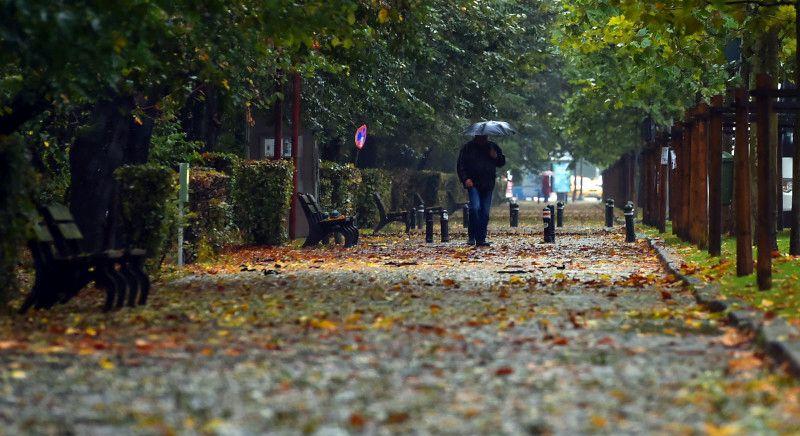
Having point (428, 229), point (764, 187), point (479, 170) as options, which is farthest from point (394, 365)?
point (428, 229)

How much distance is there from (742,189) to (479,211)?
415 inches

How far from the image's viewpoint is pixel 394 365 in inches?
360

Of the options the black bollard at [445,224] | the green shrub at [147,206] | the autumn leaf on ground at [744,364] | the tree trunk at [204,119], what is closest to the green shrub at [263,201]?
the tree trunk at [204,119]

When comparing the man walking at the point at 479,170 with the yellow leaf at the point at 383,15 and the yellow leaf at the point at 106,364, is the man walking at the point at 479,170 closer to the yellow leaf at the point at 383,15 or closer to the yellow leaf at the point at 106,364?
the yellow leaf at the point at 383,15

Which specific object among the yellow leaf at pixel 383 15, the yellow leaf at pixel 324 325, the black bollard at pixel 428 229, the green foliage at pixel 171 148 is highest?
the yellow leaf at pixel 383 15

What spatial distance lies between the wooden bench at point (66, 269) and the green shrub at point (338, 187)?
59.0ft

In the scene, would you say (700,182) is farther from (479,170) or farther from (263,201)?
(263,201)

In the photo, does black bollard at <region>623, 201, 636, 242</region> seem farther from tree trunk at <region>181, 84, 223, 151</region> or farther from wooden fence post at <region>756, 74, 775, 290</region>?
wooden fence post at <region>756, 74, 775, 290</region>

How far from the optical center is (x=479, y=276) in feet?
59.1

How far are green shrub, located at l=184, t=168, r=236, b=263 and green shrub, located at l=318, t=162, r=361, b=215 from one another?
31.3 feet

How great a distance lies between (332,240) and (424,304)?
664 inches

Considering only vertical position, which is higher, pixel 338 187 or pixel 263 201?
pixel 338 187

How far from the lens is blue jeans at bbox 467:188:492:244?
25.8 meters

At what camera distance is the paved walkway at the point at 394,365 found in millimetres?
7121
